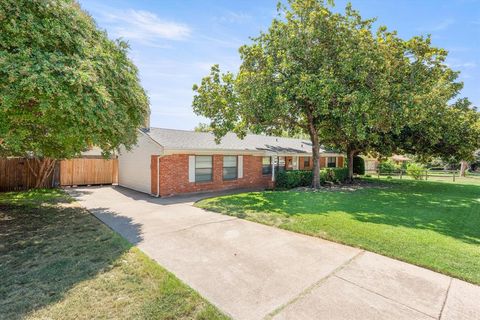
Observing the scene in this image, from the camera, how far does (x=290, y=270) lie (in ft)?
14.6

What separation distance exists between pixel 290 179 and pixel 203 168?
5.66 metres

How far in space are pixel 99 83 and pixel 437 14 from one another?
39.9ft

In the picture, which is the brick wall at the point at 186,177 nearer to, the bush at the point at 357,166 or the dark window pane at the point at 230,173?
the dark window pane at the point at 230,173

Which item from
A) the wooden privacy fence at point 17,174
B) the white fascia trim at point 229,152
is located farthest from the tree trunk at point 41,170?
the white fascia trim at point 229,152

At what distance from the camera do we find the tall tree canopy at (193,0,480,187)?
429 inches

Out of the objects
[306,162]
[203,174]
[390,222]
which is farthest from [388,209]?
[306,162]

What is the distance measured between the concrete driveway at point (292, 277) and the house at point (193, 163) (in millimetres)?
5332

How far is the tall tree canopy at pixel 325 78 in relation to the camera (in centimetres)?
1090

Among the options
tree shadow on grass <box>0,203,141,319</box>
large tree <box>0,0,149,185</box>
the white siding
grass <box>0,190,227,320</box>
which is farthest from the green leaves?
the white siding

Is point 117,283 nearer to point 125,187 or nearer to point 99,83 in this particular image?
point 99,83

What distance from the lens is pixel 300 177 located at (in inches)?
638

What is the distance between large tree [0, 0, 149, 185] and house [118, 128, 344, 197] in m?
5.23

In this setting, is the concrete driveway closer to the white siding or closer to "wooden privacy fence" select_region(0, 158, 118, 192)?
the white siding

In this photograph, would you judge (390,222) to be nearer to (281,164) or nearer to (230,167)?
(230,167)
